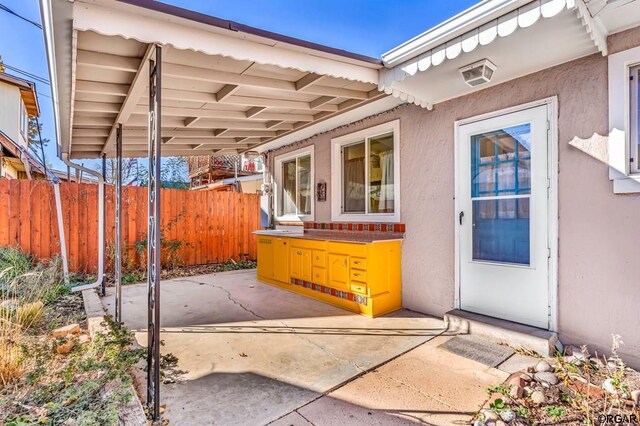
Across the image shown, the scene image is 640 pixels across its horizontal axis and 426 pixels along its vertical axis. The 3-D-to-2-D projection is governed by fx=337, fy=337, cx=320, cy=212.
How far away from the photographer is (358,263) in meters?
4.56

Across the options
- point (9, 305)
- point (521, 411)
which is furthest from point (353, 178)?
point (9, 305)

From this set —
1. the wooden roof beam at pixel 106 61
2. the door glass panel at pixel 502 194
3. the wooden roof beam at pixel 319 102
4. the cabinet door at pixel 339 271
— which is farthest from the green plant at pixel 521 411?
the wooden roof beam at pixel 106 61

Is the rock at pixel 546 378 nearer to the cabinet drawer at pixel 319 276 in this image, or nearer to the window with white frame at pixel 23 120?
the cabinet drawer at pixel 319 276

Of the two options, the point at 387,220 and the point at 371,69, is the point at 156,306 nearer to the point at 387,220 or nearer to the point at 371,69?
the point at 371,69

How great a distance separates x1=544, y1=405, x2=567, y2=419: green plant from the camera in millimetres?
2242

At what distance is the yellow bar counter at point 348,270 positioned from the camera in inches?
177

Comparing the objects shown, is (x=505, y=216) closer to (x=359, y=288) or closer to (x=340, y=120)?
(x=359, y=288)

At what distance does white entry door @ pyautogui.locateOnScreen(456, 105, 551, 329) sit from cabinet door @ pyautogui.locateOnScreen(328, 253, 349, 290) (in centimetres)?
150

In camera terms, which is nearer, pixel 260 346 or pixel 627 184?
pixel 627 184

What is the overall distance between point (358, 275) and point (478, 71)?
9.08 ft

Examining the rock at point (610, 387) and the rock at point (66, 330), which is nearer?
the rock at point (610, 387)

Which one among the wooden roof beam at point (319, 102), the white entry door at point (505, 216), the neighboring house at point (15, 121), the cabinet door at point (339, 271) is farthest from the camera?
the neighboring house at point (15, 121)

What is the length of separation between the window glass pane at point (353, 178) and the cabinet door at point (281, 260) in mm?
1276

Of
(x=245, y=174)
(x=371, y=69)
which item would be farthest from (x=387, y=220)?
(x=245, y=174)
